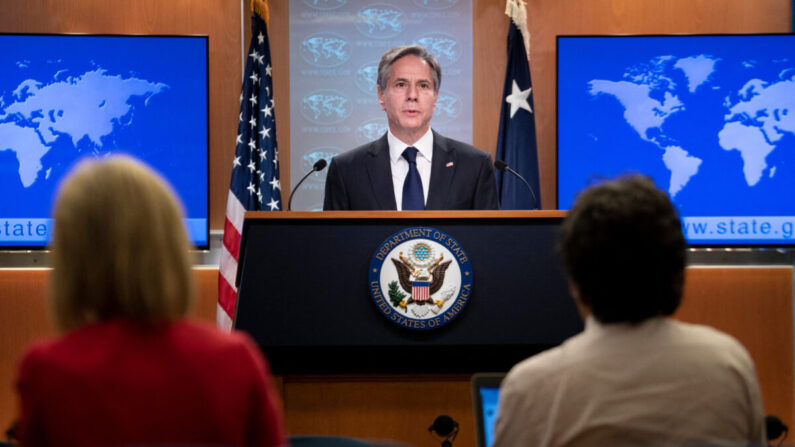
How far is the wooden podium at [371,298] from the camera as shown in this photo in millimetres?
2416

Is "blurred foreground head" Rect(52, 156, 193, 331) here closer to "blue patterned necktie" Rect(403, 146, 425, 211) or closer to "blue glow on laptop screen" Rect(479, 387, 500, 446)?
"blue glow on laptop screen" Rect(479, 387, 500, 446)

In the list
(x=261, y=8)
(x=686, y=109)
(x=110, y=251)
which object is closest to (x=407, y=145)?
(x=261, y=8)

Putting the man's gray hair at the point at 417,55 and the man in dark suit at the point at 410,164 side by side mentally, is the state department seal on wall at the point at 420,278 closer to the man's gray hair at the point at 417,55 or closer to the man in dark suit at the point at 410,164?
the man in dark suit at the point at 410,164

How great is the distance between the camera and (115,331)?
1104 mm

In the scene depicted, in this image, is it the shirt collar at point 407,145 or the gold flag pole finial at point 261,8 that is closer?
the shirt collar at point 407,145

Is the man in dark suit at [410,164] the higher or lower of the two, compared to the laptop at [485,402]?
higher

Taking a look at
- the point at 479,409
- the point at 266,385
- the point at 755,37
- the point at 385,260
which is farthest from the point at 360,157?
the point at 755,37

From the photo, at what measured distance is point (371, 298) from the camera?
247 cm

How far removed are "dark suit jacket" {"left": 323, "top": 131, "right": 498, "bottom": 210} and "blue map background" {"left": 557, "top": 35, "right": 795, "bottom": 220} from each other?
176cm

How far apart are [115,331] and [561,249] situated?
2.51 feet

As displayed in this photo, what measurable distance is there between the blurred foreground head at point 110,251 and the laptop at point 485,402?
75 cm

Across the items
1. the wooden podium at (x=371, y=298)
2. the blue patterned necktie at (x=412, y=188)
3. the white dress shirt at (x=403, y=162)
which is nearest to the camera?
the wooden podium at (x=371, y=298)

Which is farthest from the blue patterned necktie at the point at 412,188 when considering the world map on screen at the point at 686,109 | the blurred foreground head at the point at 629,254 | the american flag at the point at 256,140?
the blurred foreground head at the point at 629,254

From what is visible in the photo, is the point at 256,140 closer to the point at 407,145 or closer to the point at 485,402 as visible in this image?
the point at 407,145
